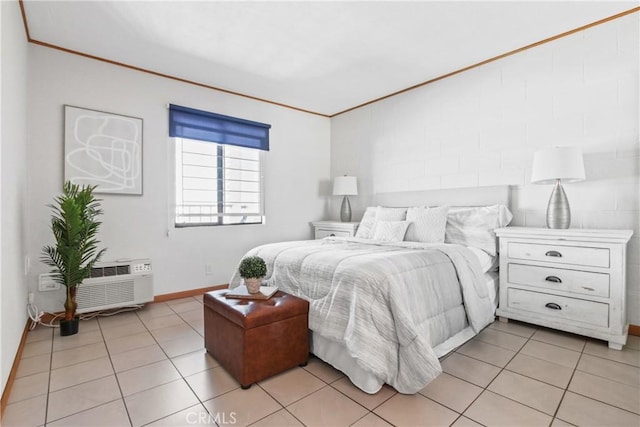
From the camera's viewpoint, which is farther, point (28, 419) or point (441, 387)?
point (441, 387)

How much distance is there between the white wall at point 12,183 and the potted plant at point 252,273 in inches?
48.8

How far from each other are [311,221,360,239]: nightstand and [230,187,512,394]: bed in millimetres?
1110

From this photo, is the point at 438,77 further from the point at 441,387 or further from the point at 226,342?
the point at 226,342

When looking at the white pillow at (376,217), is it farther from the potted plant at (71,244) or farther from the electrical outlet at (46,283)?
the electrical outlet at (46,283)

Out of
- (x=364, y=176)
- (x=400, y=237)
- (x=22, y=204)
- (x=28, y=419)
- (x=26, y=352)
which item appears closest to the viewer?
(x=28, y=419)

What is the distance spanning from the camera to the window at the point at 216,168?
3656mm

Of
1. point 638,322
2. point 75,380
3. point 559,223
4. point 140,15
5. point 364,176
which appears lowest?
point 75,380

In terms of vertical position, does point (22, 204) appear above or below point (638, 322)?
above

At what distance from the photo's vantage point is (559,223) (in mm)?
2590

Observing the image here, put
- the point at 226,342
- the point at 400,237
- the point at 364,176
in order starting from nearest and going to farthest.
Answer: the point at 226,342
the point at 400,237
the point at 364,176

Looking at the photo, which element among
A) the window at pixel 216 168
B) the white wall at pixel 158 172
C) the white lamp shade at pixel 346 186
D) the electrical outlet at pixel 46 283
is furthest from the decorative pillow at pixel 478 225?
the electrical outlet at pixel 46 283

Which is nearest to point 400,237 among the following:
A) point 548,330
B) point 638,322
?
point 548,330

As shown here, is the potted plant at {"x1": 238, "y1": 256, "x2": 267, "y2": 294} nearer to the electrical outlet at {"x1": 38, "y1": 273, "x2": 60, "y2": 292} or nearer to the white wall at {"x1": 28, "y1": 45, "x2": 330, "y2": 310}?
the white wall at {"x1": 28, "y1": 45, "x2": 330, "y2": 310}

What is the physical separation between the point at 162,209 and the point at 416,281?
2812mm
